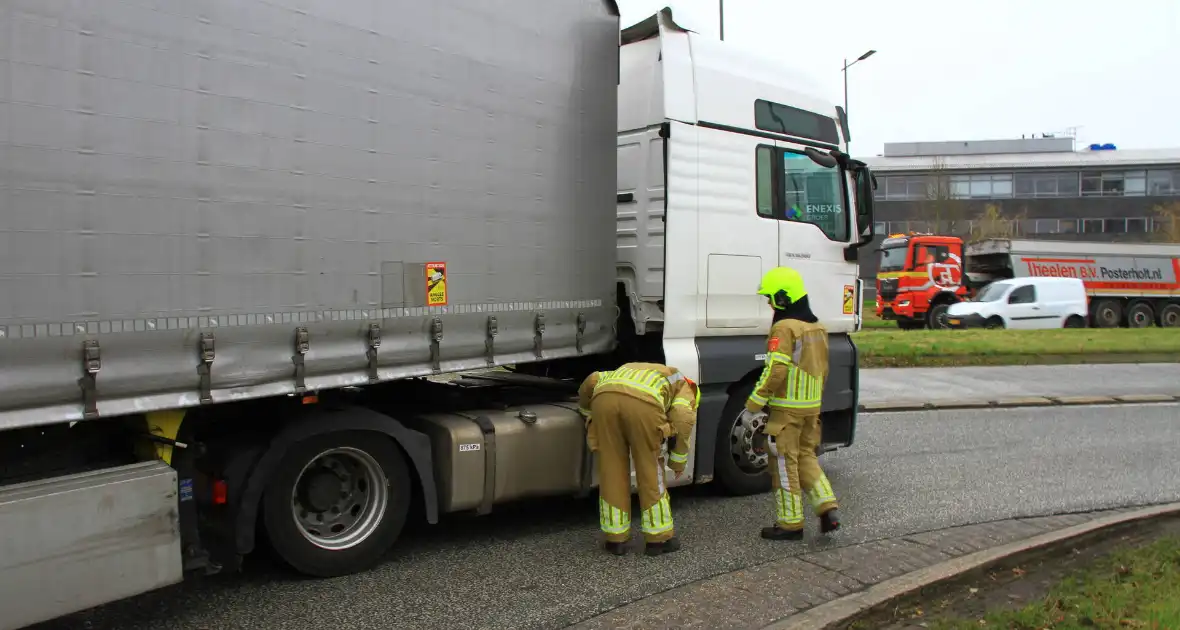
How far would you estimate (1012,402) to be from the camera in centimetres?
1235

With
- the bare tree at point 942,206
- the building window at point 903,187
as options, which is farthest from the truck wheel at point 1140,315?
the building window at point 903,187

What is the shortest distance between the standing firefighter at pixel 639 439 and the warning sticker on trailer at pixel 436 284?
113 cm

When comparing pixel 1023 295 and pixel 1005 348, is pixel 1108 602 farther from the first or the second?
pixel 1023 295

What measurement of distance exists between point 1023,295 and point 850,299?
21.3 m

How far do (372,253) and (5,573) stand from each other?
2108 millimetres

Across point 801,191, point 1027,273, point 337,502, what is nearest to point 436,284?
point 337,502

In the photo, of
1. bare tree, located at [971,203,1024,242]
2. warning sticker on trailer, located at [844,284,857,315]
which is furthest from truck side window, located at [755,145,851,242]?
bare tree, located at [971,203,1024,242]

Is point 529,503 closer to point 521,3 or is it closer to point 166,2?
point 521,3

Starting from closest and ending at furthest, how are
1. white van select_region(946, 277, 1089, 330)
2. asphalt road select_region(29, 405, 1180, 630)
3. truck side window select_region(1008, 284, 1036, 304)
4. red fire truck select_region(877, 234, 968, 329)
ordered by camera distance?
asphalt road select_region(29, 405, 1180, 630), white van select_region(946, 277, 1089, 330), truck side window select_region(1008, 284, 1036, 304), red fire truck select_region(877, 234, 968, 329)

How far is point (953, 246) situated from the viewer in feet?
98.1

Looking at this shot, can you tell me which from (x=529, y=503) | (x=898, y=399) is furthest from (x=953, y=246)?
(x=529, y=503)

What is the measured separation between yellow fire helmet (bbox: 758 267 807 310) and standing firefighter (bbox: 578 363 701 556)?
879mm

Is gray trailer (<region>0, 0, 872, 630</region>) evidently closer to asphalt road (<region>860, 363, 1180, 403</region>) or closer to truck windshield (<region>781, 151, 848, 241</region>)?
truck windshield (<region>781, 151, 848, 241</region>)

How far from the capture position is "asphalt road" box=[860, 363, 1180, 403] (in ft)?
43.5
